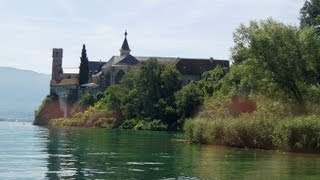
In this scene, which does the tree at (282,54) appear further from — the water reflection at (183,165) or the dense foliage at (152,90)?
the dense foliage at (152,90)

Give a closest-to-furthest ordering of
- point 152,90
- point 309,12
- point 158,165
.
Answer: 1. point 158,165
2. point 309,12
3. point 152,90

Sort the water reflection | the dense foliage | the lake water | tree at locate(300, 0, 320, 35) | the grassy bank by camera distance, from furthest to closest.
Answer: the dense foliage → tree at locate(300, 0, 320, 35) → the grassy bank → the water reflection → the lake water

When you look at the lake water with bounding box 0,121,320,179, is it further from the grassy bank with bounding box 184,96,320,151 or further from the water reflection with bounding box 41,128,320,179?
the grassy bank with bounding box 184,96,320,151

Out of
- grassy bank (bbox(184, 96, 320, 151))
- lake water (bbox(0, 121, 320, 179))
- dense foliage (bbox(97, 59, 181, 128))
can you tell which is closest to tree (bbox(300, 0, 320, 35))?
dense foliage (bbox(97, 59, 181, 128))

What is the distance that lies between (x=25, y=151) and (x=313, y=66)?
102ft

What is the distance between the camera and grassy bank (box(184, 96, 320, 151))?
53.6 metres

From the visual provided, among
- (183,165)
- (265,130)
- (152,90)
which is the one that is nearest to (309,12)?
(152,90)

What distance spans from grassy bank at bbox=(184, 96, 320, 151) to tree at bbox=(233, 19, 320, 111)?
2676 mm

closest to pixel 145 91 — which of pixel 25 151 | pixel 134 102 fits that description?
pixel 134 102

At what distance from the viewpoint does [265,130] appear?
58.6 m

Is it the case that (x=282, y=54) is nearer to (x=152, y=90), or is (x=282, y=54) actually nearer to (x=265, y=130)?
(x=265, y=130)

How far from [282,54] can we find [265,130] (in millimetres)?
9936

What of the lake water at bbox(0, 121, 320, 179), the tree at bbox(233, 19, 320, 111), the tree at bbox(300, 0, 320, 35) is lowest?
the lake water at bbox(0, 121, 320, 179)

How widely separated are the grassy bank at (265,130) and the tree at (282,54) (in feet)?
8.78
